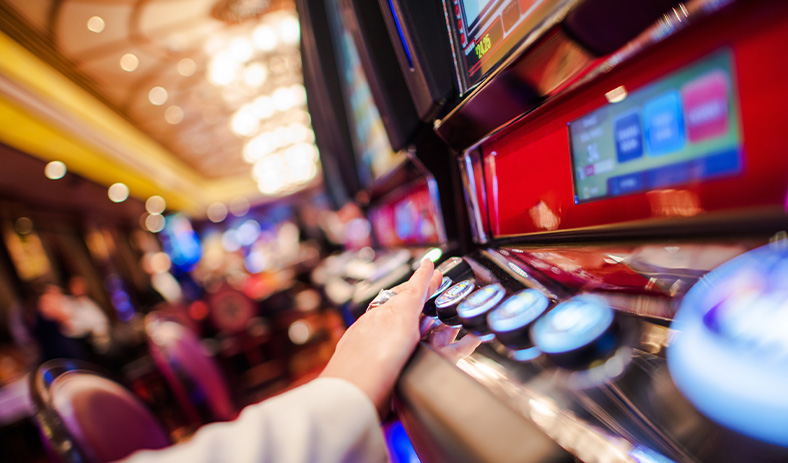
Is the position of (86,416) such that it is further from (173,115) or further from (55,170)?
(173,115)

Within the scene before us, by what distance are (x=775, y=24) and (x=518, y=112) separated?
1.13 ft

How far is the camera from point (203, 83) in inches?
246

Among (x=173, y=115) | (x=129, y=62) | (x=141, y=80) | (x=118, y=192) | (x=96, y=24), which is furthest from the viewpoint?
(x=118, y=192)

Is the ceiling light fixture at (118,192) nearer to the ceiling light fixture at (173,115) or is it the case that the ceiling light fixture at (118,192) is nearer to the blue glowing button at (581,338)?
the ceiling light fixture at (173,115)

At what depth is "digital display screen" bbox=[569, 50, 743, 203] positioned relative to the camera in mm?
388

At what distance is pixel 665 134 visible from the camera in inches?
17.4

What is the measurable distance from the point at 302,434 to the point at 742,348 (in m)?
0.45

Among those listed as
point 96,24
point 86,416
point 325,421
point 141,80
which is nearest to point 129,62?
point 141,80

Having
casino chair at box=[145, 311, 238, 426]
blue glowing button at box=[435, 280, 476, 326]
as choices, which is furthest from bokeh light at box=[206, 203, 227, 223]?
blue glowing button at box=[435, 280, 476, 326]

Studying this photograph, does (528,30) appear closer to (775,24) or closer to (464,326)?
(775,24)

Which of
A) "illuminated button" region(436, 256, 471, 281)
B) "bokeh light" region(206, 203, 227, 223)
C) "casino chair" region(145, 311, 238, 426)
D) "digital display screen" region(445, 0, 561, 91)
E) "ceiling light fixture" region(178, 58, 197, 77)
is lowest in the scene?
"casino chair" region(145, 311, 238, 426)

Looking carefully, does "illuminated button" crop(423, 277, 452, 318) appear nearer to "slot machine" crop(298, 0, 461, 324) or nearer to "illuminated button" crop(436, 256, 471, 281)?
"illuminated button" crop(436, 256, 471, 281)

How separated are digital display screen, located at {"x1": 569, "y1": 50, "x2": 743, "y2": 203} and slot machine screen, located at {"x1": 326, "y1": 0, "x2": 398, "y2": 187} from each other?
1.17 meters

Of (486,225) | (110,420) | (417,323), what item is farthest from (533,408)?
(110,420)
